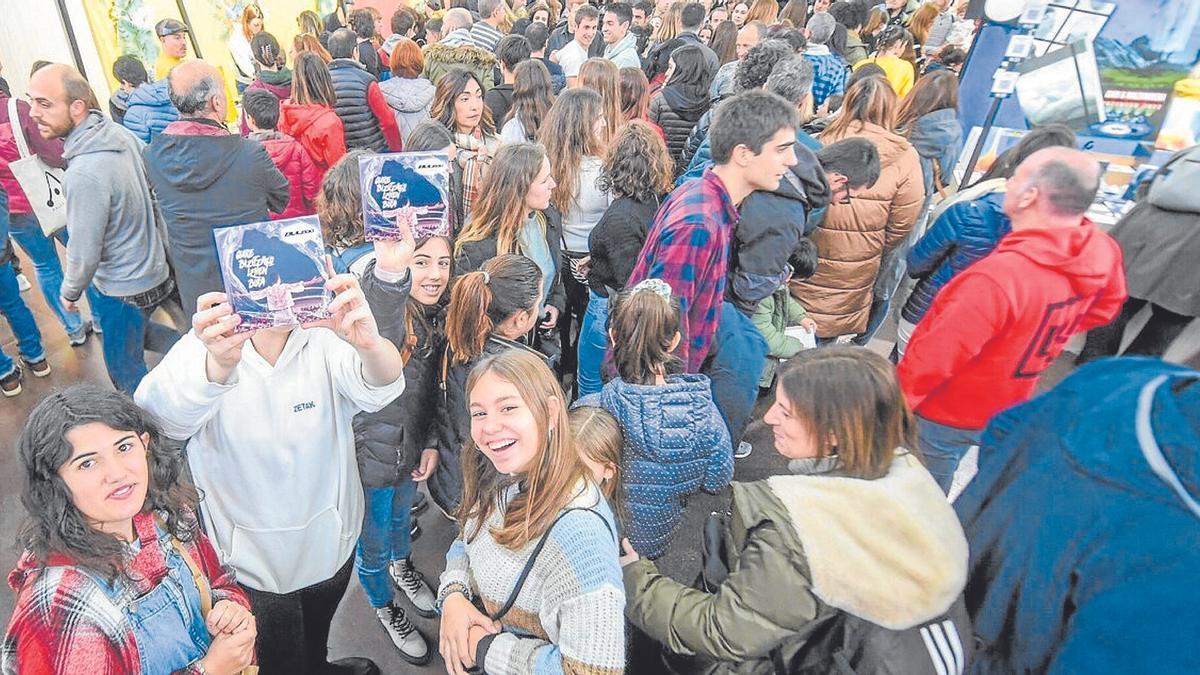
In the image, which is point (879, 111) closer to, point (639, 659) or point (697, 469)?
point (697, 469)

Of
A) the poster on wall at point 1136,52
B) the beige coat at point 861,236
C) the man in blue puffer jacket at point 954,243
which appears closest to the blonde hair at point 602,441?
the man in blue puffer jacket at point 954,243

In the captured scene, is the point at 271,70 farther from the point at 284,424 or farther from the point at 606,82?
the point at 284,424

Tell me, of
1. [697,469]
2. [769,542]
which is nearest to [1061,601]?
[769,542]

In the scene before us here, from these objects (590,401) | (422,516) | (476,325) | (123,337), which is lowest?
(422,516)

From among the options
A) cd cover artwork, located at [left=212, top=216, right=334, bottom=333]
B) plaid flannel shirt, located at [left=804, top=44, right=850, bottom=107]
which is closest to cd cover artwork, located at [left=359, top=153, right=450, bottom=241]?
cd cover artwork, located at [left=212, top=216, right=334, bottom=333]

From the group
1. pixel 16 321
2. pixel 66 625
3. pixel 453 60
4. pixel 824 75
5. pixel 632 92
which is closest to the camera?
pixel 66 625

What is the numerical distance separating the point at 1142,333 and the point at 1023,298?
1.86 metres

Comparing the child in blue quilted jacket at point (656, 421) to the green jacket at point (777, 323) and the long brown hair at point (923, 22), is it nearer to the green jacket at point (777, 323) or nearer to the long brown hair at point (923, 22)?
the green jacket at point (777, 323)

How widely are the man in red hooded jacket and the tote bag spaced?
3.89 m

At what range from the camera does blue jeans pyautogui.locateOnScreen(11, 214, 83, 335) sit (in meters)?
3.67

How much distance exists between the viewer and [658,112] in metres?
4.54

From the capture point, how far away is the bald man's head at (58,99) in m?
2.66

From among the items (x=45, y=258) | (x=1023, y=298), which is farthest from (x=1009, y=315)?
(x=45, y=258)

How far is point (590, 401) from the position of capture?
2055 mm
